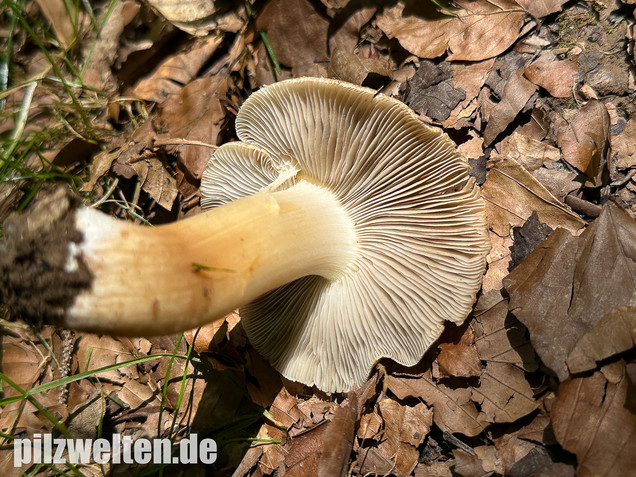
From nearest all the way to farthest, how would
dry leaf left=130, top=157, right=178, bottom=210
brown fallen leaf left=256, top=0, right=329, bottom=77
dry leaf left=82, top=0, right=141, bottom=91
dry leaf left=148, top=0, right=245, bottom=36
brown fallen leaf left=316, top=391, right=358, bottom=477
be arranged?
brown fallen leaf left=316, top=391, right=358, bottom=477 < brown fallen leaf left=256, top=0, right=329, bottom=77 < dry leaf left=130, top=157, right=178, bottom=210 < dry leaf left=148, top=0, right=245, bottom=36 < dry leaf left=82, top=0, right=141, bottom=91

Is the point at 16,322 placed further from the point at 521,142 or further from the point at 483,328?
the point at 521,142

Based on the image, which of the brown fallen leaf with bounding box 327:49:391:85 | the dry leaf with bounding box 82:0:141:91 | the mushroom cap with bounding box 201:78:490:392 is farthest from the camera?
the dry leaf with bounding box 82:0:141:91

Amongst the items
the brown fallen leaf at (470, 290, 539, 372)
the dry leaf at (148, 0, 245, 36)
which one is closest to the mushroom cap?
the brown fallen leaf at (470, 290, 539, 372)

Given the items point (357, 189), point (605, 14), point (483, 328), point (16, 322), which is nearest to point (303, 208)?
point (357, 189)

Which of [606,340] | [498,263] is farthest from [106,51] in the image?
[606,340]

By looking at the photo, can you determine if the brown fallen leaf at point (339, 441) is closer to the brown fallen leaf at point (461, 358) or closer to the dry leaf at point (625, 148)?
the brown fallen leaf at point (461, 358)

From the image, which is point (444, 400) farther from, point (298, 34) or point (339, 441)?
point (298, 34)

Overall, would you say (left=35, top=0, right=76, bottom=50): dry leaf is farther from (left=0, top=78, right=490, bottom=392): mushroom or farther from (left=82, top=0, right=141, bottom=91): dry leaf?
(left=0, top=78, right=490, bottom=392): mushroom
